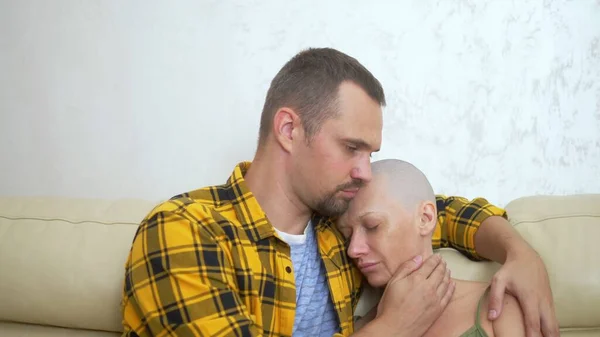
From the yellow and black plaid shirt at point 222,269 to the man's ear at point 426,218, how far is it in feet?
0.52

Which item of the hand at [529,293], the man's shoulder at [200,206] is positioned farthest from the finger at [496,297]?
the man's shoulder at [200,206]

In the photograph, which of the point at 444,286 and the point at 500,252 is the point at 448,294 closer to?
the point at 444,286

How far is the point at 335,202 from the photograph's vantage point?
132 centimetres

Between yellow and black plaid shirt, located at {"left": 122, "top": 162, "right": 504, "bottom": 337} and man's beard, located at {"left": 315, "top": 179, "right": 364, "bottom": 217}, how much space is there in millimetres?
123

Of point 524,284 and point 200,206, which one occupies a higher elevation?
point 200,206

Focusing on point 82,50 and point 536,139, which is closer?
point 536,139

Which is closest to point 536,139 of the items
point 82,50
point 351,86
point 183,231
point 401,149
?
point 401,149

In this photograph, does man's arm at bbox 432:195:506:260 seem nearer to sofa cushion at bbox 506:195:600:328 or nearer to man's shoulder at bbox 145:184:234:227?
sofa cushion at bbox 506:195:600:328

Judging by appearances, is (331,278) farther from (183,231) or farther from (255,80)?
(255,80)

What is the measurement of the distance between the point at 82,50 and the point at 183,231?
1081mm

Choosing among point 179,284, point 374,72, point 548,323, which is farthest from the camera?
point 374,72

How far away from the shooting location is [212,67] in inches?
73.3

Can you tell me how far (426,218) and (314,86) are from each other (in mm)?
395

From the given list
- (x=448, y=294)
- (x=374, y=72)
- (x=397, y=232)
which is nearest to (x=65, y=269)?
(x=397, y=232)
